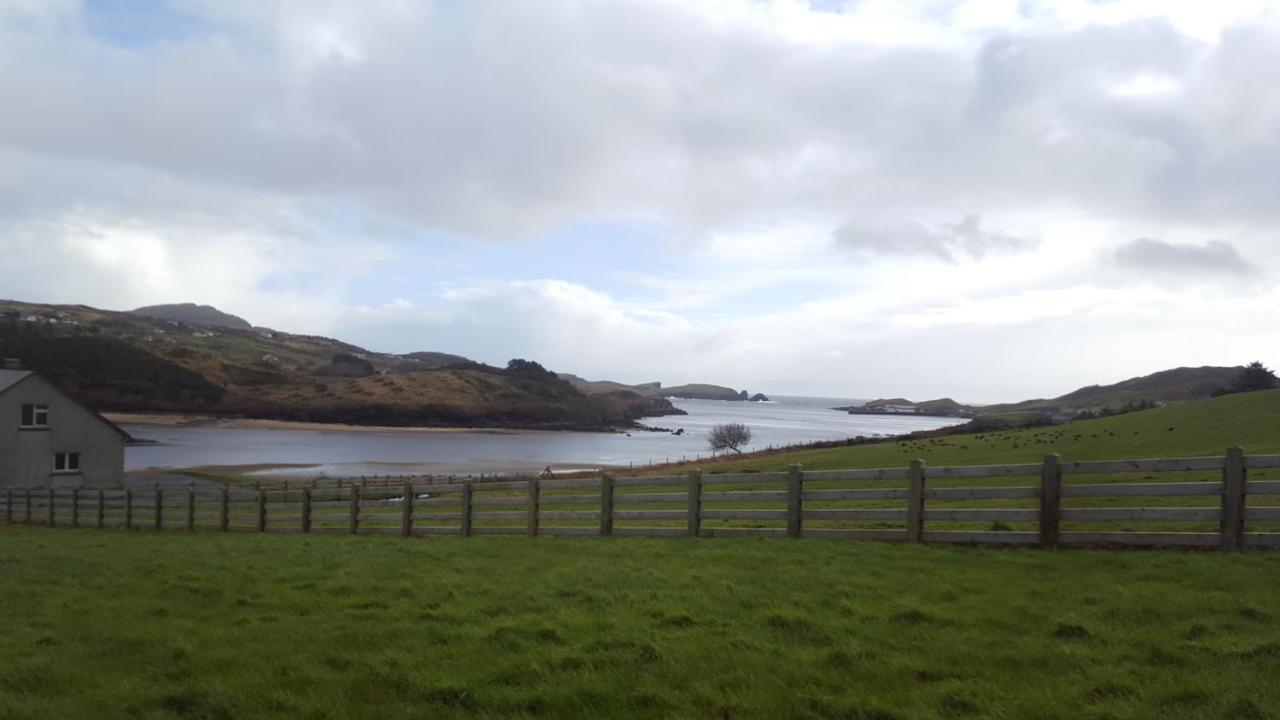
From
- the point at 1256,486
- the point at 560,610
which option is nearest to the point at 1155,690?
the point at 560,610

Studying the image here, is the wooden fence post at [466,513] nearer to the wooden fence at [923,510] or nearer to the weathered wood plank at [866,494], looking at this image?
the wooden fence at [923,510]

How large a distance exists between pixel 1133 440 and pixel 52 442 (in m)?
55.3

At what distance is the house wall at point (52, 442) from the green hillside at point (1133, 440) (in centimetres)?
3943

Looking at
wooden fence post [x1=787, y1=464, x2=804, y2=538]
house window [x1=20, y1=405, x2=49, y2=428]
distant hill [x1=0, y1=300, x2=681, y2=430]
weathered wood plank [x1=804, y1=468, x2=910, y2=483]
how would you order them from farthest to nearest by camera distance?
1. distant hill [x1=0, y1=300, x2=681, y2=430]
2. house window [x1=20, y1=405, x2=49, y2=428]
3. wooden fence post [x1=787, y1=464, x2=804, y2=538]
4. weathered wood plank [x1=804, y1=468, x2=910, y2=483]

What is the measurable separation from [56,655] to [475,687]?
420cm

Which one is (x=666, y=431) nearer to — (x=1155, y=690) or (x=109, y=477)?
(x=109, y=477)

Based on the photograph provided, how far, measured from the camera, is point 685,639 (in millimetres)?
7348

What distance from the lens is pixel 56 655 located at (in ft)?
25.7

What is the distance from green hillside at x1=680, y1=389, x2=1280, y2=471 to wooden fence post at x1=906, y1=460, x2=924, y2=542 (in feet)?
58.4

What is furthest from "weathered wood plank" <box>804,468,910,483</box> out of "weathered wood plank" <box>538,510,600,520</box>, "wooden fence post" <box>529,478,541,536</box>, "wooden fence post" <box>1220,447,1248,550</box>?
"wooden fence post" <box>529,478,541,536</box>

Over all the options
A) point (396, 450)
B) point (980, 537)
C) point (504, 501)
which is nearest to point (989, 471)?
point (980, 537)

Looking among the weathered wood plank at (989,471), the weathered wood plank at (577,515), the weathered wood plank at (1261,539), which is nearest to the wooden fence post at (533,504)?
the weathered wood plank at (577,515)

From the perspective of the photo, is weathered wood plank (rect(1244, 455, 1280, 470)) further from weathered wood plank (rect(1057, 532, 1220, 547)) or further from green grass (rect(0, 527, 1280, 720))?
green grass (rect(0, 527, 1280, 720))

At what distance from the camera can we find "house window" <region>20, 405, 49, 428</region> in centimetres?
5003
